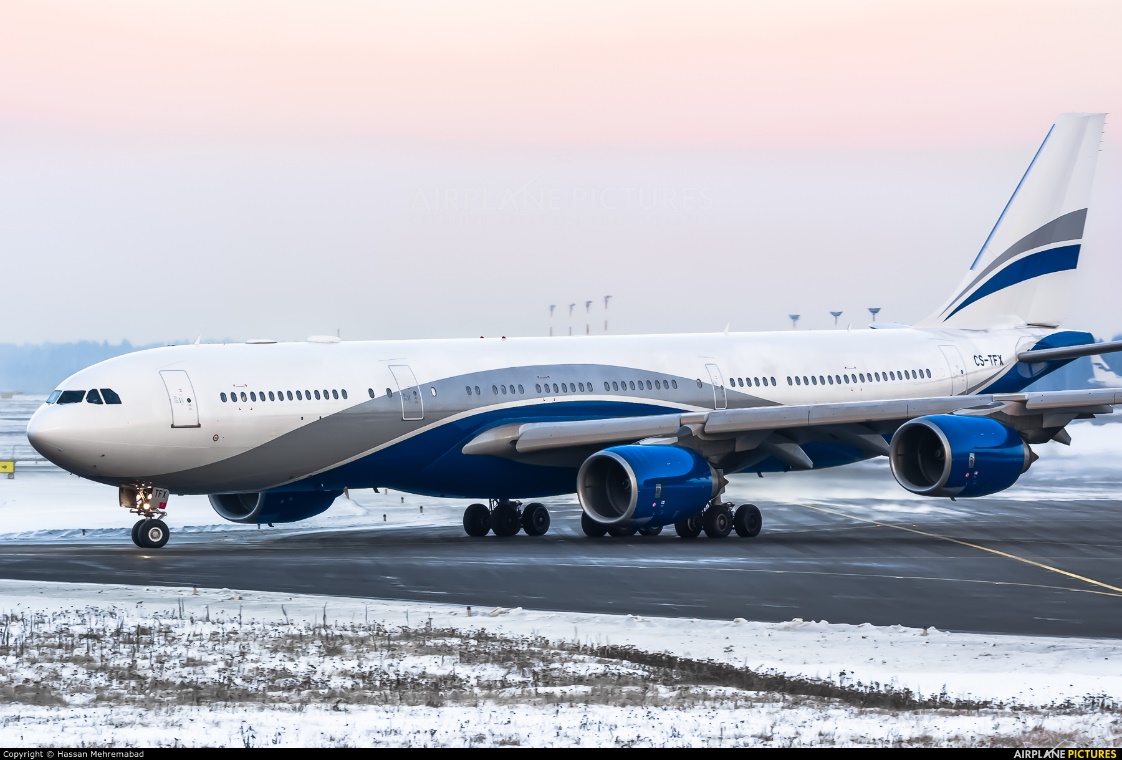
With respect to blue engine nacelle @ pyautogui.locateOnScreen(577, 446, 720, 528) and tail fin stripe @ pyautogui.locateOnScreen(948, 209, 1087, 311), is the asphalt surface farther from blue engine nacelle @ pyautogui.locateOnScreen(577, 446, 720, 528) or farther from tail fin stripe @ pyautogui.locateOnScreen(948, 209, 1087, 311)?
tail fin stripe @ pyautogui.locateOnScreen(948, 209, 1087, 311)

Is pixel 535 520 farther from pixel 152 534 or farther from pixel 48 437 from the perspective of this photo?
pixel 48 437

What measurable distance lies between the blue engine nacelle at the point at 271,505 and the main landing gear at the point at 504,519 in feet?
10.4

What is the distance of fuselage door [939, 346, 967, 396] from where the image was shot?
41.5m

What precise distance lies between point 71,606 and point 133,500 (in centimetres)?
961

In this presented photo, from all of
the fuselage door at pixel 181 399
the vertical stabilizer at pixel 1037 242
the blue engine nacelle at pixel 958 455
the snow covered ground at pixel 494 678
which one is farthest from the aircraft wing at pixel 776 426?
the snow covered ground at pixel 494 678

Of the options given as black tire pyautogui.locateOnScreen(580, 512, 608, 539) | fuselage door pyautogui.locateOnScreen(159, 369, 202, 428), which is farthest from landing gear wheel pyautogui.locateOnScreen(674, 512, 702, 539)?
fuselage door pyautogui.locateOnScreen(159, 369, 202, 428)

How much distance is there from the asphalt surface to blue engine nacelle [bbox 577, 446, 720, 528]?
71cm

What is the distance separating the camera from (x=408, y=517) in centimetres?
4203

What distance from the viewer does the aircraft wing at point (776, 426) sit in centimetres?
3397

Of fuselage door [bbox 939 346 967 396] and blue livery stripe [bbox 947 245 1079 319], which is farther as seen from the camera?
blue livery stripe [bbox 947 245 1079 319]

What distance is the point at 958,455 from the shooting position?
108ft

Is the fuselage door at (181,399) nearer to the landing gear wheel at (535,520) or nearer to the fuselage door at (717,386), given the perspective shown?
the landing gear wheel at (535,520)

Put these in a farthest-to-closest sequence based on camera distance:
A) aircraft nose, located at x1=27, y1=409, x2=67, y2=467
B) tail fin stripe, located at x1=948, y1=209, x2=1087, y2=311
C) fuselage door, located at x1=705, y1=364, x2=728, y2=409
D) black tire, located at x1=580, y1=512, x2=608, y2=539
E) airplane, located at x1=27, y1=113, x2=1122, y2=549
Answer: tail fin stripe, located at x1=948, y1=209, x2=1087, y2=311 → fuselage door, located at x1=705, y1=364, x2=728, y2=409 → black tire, located at x1=580, y1=512, x2=608, y2=539 → airplane, located at x1=27, y1=113, x2=1122, y2=549 → aircraft nose, located at x1=27, y1=409, x2=67, y2=467
